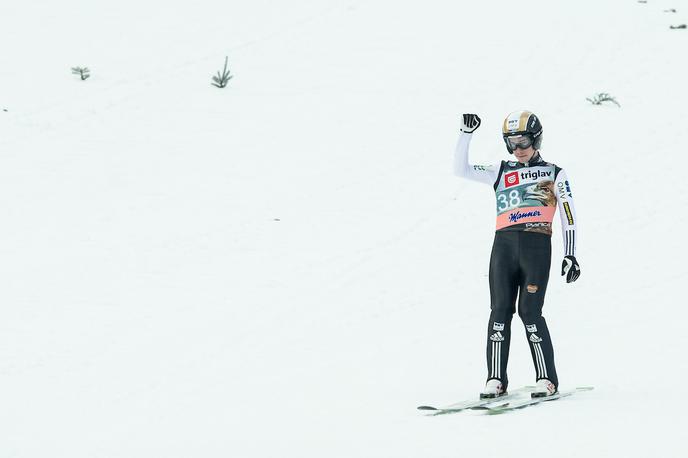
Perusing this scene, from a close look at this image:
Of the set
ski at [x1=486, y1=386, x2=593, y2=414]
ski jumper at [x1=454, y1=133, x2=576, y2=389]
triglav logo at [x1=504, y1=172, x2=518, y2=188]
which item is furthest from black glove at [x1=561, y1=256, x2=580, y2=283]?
ski at [x1=486, y1=386, x2=593, y2=414]

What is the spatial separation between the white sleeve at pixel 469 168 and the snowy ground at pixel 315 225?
5.51 ft

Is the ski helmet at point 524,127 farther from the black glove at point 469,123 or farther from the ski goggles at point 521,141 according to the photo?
the black glove at point 469,123

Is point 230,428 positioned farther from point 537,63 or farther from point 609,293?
point 537,63

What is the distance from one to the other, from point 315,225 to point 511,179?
563 centimetres

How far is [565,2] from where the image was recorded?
70.8ft

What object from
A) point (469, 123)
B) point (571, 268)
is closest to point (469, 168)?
point (469, 123)

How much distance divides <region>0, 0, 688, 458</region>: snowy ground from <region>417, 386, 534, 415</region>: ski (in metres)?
0.18

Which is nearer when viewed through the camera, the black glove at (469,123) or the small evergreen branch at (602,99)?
the black glove at (469,123)

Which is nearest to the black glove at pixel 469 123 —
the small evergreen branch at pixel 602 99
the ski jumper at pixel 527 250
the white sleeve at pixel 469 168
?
the white sleeve at pixel 469 168

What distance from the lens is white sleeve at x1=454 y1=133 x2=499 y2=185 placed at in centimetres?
720

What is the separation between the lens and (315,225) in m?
12.5

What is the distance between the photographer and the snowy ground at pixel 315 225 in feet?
23.4

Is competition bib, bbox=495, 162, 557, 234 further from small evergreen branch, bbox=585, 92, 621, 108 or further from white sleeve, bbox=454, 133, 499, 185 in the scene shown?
small evergreen branch, bbox=585, 92, 621, 108

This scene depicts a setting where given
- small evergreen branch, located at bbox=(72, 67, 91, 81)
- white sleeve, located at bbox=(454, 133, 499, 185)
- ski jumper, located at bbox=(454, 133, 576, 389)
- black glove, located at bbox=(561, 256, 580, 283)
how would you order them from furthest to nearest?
small evergreen branch, located at bbox=(72, 67, 91, 81)
white sleeve, located at bbox=(454, 133, 499, 185)
ski jumper, located at bbox=(454, 133, 576, 389)
black glove, located at bbox=(561, 256, 580, 283)
